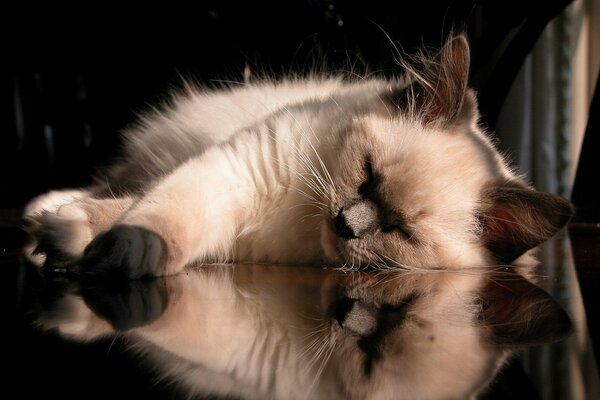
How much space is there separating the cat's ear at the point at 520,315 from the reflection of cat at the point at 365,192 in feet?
0.81

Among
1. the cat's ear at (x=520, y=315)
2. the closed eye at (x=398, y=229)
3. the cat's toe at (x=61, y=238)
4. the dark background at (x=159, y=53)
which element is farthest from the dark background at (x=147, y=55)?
the cat's toe at (x=61, y=238)

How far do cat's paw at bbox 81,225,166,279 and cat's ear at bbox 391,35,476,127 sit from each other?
714 millimetres

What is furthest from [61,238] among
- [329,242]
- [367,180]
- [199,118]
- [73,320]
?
[199,118]

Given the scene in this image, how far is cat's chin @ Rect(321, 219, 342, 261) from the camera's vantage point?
124cm

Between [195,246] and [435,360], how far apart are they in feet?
2.03

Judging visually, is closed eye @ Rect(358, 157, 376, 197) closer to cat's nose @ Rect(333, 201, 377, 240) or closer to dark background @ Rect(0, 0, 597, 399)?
cat's nose @ Rect(333, 201, 377, 240)

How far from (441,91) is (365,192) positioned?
12.4 inches

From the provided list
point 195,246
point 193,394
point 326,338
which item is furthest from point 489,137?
point 193,394

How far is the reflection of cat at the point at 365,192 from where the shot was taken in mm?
1227

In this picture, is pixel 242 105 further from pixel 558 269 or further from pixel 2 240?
pixel 558 269

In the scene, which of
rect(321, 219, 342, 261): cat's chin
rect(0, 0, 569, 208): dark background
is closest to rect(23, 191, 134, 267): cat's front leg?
rect(321, 219, 342, 261): cat's chin

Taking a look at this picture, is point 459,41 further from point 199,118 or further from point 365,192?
point 199,118

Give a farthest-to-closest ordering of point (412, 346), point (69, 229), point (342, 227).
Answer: point (342, 227), point (69, 229), point (412, 346)

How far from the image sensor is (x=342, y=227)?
1.22 metres
